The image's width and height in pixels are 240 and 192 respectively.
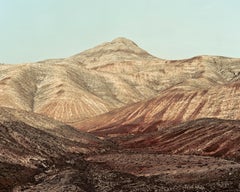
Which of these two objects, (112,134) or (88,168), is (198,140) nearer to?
(88,168)

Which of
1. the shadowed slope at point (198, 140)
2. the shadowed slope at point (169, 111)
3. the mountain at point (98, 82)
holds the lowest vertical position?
the mountain at point (98, 82)

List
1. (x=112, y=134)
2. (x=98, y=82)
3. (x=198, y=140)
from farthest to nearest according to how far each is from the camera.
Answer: (x=98, y=82)
(x=112, y=134)
(x=198, y=140)

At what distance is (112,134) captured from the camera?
93.1 metres

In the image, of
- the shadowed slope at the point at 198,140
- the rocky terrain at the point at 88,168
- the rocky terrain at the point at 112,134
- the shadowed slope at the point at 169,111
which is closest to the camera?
the rocky terrain at the point at 88,168

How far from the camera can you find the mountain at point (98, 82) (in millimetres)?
130750

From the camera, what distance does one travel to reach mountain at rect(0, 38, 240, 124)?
130750 millimetres

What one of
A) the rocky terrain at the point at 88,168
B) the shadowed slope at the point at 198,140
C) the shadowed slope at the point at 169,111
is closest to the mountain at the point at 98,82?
the shadowed slope at the point at 169,111

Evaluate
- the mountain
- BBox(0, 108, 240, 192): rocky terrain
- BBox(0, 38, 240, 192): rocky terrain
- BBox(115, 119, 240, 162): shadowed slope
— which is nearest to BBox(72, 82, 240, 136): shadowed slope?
BBox(0, 38, 240, 192): rocky terrain

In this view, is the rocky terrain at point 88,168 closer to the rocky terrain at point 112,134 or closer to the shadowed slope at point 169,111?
the rocky terrain at point 112,134

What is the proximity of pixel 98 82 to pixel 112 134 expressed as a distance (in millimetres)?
70492

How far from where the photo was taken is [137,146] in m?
70.1

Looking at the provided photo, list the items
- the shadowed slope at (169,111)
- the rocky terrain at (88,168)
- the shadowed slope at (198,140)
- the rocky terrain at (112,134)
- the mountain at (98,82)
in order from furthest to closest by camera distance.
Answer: the mountain at (98,82) → the shadowed slope at (169,111) → the shadowed slope at (198,140) → the rocky terrain at (112,134) → the rocky terrain at (88,168)

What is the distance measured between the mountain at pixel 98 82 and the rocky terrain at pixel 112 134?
446 mm

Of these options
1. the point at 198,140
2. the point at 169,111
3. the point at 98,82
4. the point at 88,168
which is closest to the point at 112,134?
the point at 169,111
